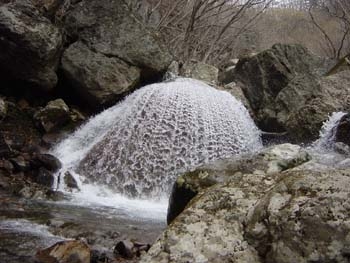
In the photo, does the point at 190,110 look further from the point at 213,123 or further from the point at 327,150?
the point at 327,150

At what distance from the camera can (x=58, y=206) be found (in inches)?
228

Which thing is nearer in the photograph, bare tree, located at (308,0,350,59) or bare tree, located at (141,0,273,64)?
bare tree, located at (141,0,273,64)

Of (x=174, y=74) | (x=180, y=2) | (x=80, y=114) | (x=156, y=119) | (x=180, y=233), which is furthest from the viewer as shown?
(x=180, y=2)

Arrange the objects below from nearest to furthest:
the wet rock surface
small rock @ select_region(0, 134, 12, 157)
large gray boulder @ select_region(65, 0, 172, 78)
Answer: small rock @ select_region(0, 134, 12, 157) < the wet rock surface < large gray boulder @ select_region(65, 0, 172, 78)

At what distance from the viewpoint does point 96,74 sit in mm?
9125

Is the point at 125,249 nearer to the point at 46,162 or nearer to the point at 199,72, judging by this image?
the point at 46,162

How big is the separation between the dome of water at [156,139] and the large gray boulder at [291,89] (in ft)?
3.60

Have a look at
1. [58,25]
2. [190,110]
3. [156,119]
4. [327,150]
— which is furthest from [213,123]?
[58,25]

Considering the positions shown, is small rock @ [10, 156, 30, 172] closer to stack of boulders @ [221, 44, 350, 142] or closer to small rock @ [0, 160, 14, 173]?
small rock @ [0, 160, 14, 173]

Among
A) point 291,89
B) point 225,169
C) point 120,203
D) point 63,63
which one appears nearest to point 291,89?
point 291,89

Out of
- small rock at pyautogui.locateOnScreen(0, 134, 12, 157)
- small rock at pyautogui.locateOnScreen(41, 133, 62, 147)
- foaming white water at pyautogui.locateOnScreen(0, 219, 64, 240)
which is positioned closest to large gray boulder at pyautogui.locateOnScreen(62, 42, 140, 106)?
small rock at pyautogui.locateOnScreen(41, 133, 62, 147)

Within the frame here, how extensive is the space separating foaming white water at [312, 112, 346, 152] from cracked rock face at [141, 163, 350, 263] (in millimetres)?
6408

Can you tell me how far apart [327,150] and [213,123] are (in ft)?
7.19

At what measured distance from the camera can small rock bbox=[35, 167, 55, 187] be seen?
266 inches
